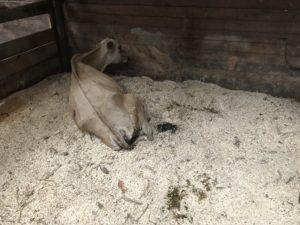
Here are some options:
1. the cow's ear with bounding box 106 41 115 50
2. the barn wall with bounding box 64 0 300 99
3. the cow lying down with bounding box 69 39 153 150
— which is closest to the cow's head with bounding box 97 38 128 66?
the cow's ear with bounding box 106 41 115 50

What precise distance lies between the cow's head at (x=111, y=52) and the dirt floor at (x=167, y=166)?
0.51 m

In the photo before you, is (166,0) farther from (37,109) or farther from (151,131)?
(37,109)

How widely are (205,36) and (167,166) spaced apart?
3.94 ft

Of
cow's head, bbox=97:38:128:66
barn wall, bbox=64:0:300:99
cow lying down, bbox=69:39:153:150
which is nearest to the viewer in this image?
cow lying down, bbox=69:39:153:150

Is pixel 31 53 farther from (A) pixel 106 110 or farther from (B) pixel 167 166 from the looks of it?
(B) pixel 167 166

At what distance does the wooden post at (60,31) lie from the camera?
10.4ft

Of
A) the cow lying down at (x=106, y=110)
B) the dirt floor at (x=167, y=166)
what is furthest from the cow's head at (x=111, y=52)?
the dirt floor at (x=167, y=166)

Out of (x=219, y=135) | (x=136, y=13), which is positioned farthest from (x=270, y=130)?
(x=136, y=13)

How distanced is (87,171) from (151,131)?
1.70 feet

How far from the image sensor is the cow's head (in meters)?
2.89

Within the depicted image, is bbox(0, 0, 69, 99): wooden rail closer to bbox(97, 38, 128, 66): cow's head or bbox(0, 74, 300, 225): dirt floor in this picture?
bbox(0, 74, 300, 225): dirt floor

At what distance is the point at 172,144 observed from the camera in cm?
228

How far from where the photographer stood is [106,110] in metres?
2.29

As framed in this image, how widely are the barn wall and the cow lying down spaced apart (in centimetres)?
60
